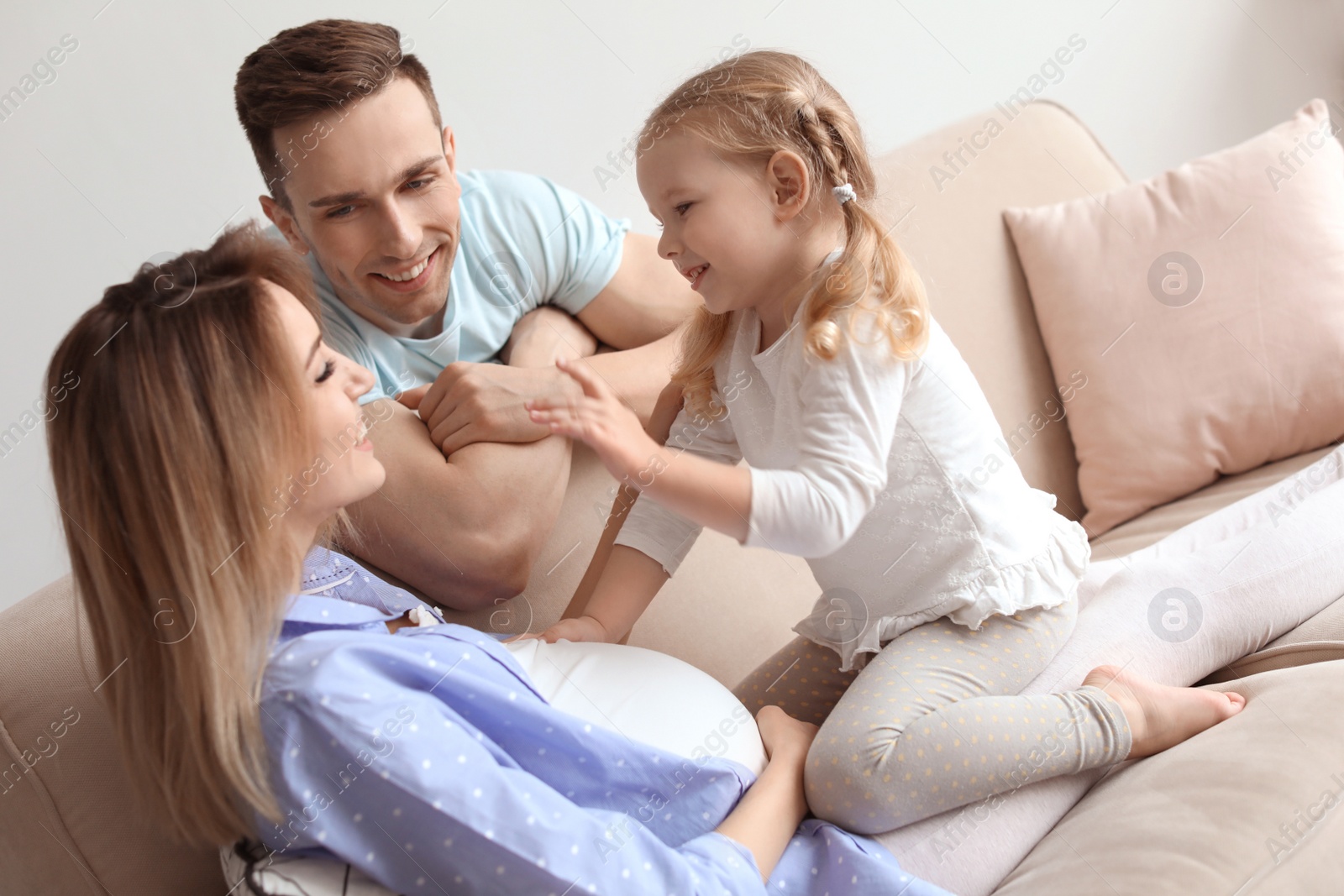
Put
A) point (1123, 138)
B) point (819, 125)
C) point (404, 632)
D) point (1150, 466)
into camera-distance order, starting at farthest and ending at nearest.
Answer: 1. point (1123, 138)
2. point (1150, 466)
3. point (819, 125)
4. point (404, 632)

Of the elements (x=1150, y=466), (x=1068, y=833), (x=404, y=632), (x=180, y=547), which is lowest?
(x=1068, y=833)

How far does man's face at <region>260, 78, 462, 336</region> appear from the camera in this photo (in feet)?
3.83

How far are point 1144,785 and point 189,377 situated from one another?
0.92 meters

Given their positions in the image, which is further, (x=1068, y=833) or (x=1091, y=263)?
(x=1091, y=263)

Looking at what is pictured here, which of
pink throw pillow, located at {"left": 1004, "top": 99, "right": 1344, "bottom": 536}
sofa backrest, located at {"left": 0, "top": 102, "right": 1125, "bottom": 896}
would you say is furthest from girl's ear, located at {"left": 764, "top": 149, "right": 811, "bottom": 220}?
pink throw pillow, located at {"left": 1004, "top": 99, "right": 1344, "bottom": 536}

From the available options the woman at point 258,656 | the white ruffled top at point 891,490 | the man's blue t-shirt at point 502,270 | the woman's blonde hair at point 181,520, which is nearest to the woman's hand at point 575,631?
the white ruffled top at point 891,490

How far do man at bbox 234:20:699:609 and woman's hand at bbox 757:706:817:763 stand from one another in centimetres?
35

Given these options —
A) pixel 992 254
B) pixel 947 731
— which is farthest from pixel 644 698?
pixel 992 254

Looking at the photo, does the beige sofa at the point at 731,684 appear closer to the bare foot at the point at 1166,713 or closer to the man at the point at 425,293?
the bare foot at the point at 1166,713

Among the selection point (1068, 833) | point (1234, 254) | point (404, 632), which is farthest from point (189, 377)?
point (1234, 254)

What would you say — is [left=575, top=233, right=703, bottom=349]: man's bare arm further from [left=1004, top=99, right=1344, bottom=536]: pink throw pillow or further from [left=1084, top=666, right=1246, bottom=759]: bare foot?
[left=1084, top=666, right=1246, bottom=759]: bare foot

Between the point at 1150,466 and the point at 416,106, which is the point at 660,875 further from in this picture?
the point at 1150,466

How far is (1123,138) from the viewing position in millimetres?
2670

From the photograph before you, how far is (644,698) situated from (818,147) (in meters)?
0.59
